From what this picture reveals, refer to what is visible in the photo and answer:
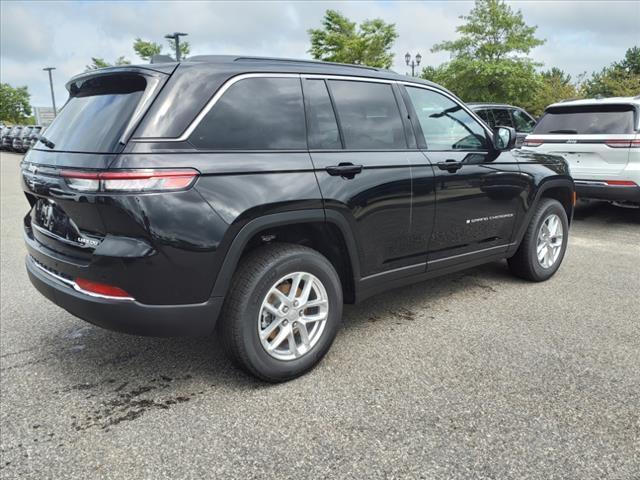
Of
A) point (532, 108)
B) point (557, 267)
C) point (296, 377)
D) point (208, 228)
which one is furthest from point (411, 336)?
point (532, 108)

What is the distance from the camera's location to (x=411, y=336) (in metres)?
3.70

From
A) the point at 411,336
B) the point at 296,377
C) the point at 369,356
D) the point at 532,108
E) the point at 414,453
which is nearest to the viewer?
the point at 414,453

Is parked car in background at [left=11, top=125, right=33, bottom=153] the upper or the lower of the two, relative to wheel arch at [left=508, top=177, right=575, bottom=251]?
upper

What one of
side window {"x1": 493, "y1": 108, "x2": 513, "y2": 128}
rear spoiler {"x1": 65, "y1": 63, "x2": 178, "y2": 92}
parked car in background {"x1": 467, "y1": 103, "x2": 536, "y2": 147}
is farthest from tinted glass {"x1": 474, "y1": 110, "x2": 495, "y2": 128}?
rear spoiler {"x1": 65, "y1": 63, "x2": 178, "y2": 92}

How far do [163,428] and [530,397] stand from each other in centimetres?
189

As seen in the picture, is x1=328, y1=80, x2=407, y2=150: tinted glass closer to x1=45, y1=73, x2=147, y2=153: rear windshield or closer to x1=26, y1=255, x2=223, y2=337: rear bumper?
x1=45, y1=73, x2=147, y2=153: rear windshield

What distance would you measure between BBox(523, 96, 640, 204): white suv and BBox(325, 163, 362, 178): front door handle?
541 cm

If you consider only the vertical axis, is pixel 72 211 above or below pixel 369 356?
above

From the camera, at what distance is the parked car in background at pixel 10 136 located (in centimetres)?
3206

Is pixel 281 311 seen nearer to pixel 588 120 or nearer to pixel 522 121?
pixel 588 120

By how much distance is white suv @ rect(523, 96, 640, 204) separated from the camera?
709 centimetres

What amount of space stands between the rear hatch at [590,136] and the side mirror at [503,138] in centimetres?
366

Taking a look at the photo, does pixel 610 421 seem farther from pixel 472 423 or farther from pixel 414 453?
pixel 414 453

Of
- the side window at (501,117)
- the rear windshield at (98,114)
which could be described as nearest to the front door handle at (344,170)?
the rear windshield at (98,114)
